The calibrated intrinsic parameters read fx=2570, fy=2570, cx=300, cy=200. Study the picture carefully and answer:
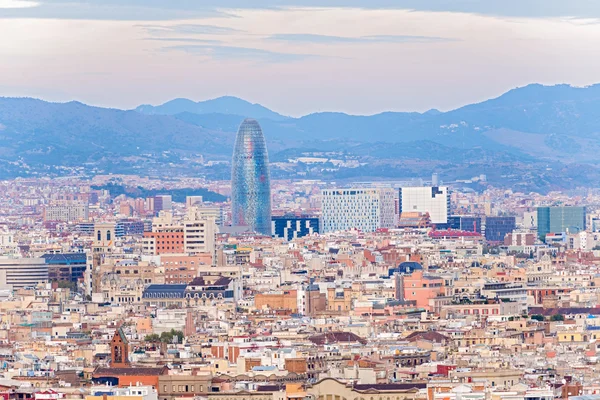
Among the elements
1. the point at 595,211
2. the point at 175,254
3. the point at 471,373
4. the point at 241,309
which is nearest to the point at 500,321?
the point at 241,309

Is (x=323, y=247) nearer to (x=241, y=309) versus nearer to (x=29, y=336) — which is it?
(x=241, y=309)

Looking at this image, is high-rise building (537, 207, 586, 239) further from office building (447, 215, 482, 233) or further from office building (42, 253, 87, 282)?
office building (42, 253, 87, 282)

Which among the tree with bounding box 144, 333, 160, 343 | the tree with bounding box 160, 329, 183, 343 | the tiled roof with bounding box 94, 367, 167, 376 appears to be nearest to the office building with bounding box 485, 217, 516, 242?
the tree with bounding box 160, 329, 183, 343

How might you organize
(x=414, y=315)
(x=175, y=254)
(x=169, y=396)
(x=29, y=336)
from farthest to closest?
(x=175, y=254), (x=414, y=315), (x=29, y=336), (x=169, y=396)

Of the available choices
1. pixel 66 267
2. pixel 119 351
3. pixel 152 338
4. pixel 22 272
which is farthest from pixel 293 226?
pixel 119 351

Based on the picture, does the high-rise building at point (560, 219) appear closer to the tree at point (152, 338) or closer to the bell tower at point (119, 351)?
the tree at point (152, 338)

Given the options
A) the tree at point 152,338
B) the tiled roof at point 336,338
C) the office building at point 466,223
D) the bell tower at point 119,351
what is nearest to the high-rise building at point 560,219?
the office building at point 466,223
